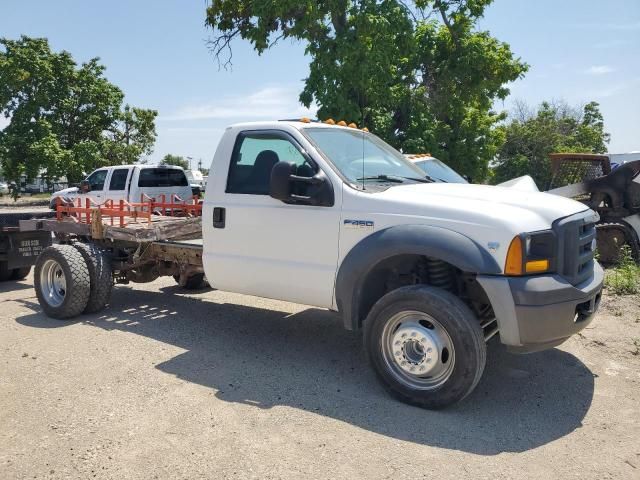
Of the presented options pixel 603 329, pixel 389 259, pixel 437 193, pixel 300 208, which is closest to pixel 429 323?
pixel 389 259

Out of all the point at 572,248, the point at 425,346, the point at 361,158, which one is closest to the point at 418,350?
the point at 425,346

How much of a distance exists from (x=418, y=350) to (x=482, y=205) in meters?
1.16

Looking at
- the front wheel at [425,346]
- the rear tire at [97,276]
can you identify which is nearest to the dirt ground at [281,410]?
the front wheel at [425,346]

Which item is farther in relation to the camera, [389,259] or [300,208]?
[300,208]

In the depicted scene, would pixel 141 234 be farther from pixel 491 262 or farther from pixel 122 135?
pixel 122 135

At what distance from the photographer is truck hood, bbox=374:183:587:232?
3697 mm

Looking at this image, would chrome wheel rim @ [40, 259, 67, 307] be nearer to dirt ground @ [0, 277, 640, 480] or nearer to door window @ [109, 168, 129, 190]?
dirt ground @ [0, 277, 640, 480]

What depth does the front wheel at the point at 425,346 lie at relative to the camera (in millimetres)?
3701

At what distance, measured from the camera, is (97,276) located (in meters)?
6.20

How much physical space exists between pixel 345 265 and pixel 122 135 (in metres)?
33.0

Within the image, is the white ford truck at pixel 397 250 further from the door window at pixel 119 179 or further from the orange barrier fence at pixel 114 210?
the door window at pixel 119 179

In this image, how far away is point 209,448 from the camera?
11.1ft

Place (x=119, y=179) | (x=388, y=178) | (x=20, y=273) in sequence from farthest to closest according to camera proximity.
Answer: (x=119, y=179) < (x=20, y=273) < (x=388, y=178)

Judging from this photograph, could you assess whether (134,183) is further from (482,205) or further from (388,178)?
(482,205)
